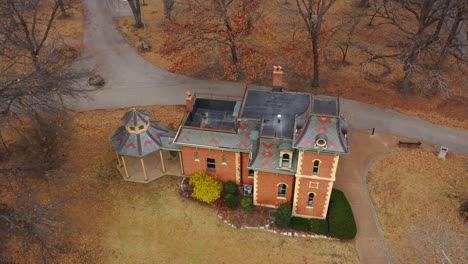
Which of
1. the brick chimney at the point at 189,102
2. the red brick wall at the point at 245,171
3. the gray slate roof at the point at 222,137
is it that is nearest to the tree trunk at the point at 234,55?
the brick chimney at the point at 189,102

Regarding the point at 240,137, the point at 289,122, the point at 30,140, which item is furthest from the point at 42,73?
the point at 289,122

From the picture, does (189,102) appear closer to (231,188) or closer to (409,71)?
(231,188)

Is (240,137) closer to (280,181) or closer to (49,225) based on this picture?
(280,181)

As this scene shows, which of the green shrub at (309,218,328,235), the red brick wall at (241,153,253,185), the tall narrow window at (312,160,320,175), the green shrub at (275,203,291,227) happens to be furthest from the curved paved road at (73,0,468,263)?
the red brick wall at (241,153,253,185)

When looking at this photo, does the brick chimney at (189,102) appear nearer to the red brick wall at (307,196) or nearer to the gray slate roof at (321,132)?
the gray slate roof at (321,132)

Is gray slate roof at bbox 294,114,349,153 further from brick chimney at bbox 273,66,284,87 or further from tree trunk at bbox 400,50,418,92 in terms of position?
tree trunk at bbox 400,50,418,92
